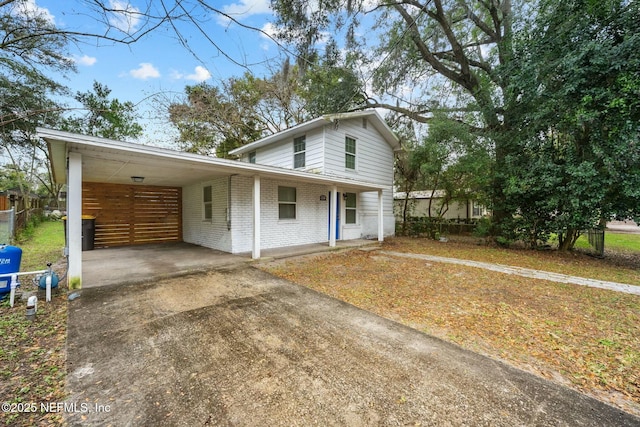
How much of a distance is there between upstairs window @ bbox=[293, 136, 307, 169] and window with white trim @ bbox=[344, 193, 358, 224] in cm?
244

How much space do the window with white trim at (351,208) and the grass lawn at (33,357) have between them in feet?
29.3

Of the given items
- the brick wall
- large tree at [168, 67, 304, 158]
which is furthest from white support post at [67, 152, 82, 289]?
large tree at [168, 67, 304, 158]

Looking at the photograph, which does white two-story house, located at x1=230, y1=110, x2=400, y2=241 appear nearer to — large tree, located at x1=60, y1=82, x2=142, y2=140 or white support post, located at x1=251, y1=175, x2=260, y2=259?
white support post, located at x1=251, y1=175, x2=260, y2=259

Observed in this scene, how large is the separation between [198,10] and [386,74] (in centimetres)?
861

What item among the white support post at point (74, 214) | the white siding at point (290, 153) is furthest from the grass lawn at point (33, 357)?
the white siding at point (290, 153)

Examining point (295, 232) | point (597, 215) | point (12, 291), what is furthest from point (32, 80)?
point (597, 215)

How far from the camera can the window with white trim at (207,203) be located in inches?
342

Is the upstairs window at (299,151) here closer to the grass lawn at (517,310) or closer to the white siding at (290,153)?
the white siding at (290,153)

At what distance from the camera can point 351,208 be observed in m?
11.2

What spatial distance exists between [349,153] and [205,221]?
6374 mm

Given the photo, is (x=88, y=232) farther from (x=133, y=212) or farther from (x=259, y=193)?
(x=259, y=193)

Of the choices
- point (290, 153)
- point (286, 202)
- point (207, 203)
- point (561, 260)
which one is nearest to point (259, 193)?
point (286, 202)

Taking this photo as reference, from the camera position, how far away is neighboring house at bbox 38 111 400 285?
7.11 metres

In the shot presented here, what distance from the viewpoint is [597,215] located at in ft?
24.2
